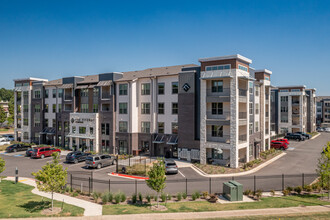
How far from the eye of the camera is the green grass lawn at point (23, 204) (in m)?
17.0

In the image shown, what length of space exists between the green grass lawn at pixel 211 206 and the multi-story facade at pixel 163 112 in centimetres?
1243

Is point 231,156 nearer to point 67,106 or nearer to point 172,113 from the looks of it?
→ point 172,113

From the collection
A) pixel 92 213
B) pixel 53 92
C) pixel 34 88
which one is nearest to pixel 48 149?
pixel 53 92

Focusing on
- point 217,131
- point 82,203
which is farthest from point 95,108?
point 82,203

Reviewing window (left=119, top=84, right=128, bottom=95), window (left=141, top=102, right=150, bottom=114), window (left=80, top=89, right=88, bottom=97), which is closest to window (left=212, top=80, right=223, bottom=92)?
window (left=141, top=102, right=150, bottom=114)

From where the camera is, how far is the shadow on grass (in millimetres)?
17875

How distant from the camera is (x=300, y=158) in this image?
39500 mm

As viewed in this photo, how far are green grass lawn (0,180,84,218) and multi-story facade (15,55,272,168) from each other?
19.8 metres

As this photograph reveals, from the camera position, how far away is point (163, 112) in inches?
1580

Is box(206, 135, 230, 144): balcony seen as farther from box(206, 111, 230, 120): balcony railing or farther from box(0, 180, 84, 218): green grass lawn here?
box(0, 180, 84, 218): green grass lawn

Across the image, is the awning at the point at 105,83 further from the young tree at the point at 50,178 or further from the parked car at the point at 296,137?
the parked car at the point at 296,137

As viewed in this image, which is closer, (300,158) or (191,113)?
(191,113)

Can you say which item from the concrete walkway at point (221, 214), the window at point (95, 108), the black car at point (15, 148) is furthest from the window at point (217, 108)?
the black car at point (15, 148)

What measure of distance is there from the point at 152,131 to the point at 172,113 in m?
4.41
